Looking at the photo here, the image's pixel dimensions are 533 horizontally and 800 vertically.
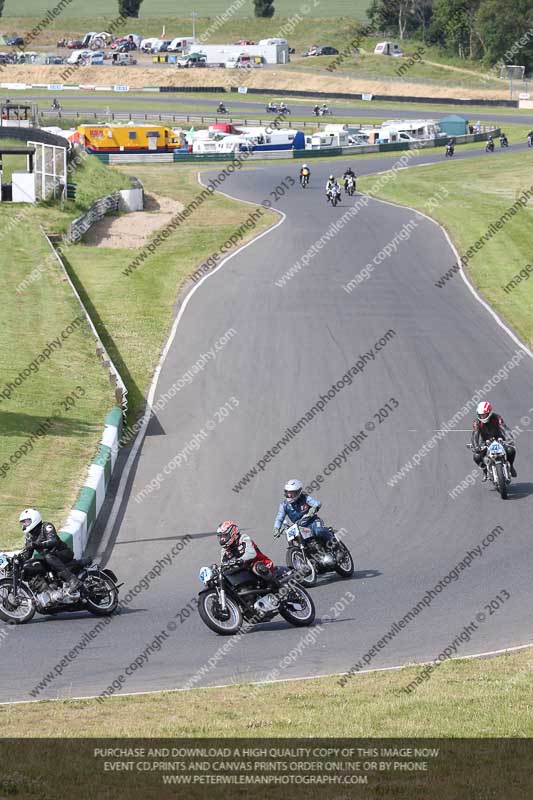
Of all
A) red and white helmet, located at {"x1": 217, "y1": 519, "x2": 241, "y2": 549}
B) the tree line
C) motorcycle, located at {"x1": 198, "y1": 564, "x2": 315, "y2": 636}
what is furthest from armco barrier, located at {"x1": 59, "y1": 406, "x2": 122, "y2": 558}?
the tree line

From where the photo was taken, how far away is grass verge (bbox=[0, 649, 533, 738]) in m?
10.9

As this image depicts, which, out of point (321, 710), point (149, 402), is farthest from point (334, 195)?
point (321, 710)

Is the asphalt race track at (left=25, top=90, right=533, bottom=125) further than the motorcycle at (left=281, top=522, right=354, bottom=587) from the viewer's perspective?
Yes

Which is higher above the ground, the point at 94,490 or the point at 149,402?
the point at 94,490

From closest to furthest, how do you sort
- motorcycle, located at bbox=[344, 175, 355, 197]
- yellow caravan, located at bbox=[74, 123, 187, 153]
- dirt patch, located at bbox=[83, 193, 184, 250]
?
→ 1. dirt patch, located at bbox=[83, 193, 184, 250]
2. motorcycle, located at bbox=[344, 175, 355, 197]
3. yellow caravan, located at bbox=[74, 123, 187, 153]

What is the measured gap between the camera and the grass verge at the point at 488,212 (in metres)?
41.0

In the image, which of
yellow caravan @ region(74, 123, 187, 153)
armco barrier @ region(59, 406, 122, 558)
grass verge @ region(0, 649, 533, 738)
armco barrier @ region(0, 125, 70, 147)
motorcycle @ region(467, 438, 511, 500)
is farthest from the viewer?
yellow caravan @ region(74, 123, 187, 153)

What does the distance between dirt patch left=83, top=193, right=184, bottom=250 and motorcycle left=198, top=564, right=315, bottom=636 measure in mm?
37930

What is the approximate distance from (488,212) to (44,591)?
145ft

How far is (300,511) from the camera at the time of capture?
18.0m

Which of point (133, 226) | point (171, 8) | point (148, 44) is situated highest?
point (171, 8)

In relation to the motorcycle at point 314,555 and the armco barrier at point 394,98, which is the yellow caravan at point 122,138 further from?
the motorcycle at point 314,555

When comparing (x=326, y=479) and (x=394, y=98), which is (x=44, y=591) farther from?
(x=394, y=98)

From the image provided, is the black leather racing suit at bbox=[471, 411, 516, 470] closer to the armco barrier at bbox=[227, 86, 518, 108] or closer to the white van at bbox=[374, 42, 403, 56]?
the armco barrier at bbox=[227, 86, 518, 108]
